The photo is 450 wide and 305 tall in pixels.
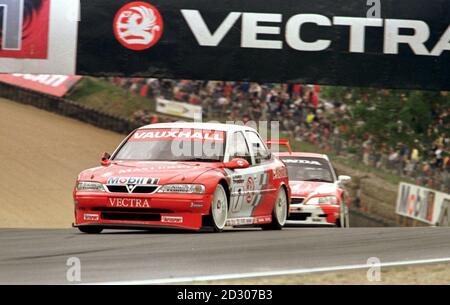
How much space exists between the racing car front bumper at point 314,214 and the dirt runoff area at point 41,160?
25.3 feet

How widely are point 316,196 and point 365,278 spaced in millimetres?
9325

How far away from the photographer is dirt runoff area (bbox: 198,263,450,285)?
7.65m

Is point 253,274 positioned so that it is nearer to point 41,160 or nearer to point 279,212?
point 279,212

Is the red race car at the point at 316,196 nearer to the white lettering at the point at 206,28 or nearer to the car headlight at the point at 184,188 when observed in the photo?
the white lettering at the point at 206,28

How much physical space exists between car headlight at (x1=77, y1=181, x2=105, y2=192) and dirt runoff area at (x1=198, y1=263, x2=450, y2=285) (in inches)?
160

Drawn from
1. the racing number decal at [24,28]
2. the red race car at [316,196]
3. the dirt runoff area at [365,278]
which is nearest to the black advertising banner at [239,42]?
the racing number decal at [24,28]

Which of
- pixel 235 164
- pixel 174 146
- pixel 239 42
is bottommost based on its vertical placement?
pixel 235 164

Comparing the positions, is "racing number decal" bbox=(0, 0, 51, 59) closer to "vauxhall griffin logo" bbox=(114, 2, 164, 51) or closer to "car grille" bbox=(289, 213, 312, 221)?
"vauxhall griffin logo" bbox=(114, 2, 164, 51)

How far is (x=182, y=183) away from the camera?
11703 mm

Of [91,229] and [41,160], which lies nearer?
[91,229]

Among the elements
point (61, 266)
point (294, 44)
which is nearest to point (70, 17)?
point (294, 44)

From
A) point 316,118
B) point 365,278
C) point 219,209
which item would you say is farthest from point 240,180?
point 316,118

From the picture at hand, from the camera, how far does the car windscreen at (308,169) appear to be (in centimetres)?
1836

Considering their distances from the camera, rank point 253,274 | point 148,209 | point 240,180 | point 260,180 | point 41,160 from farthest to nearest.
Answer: point 41,160 → point 260,180 → point 240,180 → point 148,209 → point 253,274
